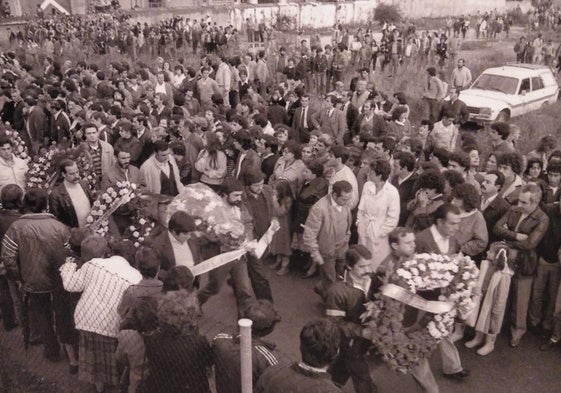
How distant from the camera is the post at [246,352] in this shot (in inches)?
140

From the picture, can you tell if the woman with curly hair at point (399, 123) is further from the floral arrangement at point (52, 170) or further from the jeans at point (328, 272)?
the floral arrangement at point (52, 170)

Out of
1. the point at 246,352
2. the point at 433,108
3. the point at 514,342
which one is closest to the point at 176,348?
the point at 246,352

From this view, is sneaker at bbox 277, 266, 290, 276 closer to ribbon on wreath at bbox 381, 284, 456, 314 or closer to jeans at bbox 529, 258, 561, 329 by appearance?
jeans at bbox 529, 258, 561, 329

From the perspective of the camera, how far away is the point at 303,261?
8719 millimetres

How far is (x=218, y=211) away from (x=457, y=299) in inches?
104

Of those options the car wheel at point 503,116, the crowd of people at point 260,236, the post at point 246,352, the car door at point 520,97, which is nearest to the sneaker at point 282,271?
the crowd of people at point 260,236

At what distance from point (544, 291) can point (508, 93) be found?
1167 cm

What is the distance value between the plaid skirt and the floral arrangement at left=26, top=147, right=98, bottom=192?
2837mm

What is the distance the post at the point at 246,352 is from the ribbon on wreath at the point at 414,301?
5.40 feet

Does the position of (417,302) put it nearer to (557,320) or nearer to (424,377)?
(424,377)

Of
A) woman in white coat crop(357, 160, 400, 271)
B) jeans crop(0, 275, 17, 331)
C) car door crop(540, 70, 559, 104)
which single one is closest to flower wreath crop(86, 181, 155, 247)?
jeans crop(0, 275, 17, 331)

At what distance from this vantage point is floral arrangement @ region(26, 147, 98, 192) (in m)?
7.80

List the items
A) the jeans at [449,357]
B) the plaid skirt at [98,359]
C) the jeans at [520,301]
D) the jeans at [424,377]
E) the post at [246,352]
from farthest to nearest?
1. the jeans at [520,301]
2. the jeans at [449,357]
3. the plaid skirt at [98,359]
4. the jeans at [424,377]
5. the post at [246,352]

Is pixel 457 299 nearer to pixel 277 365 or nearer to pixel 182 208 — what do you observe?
pixel 277 365
